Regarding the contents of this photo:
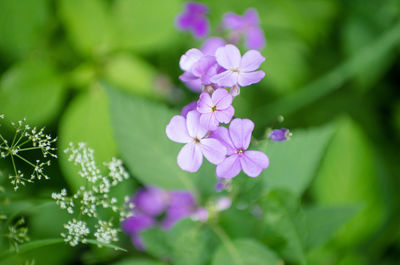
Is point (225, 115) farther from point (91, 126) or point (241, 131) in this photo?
point (91, 126)

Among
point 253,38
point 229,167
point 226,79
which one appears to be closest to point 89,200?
point 229,167

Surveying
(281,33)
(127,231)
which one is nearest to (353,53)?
(281,33)

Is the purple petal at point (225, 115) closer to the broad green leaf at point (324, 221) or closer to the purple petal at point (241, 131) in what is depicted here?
the purple petal at point (241, 131)

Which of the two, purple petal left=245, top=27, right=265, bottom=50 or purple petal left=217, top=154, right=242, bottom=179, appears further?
purple petal left=245, top=27, right=265, bottom=50

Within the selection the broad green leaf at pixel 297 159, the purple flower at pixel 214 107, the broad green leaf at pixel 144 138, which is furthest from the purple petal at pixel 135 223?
the purple flower at pixel 214 107

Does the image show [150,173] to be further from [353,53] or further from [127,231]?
[353,53]

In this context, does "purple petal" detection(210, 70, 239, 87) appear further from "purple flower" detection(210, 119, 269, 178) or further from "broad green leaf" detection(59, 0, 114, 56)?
"broad green leaf" detection(59, 0, 114, 56)

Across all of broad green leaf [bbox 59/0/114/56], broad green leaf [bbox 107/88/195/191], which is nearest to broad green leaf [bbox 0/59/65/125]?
broad green leaf [bbox 59/0/114/56]
